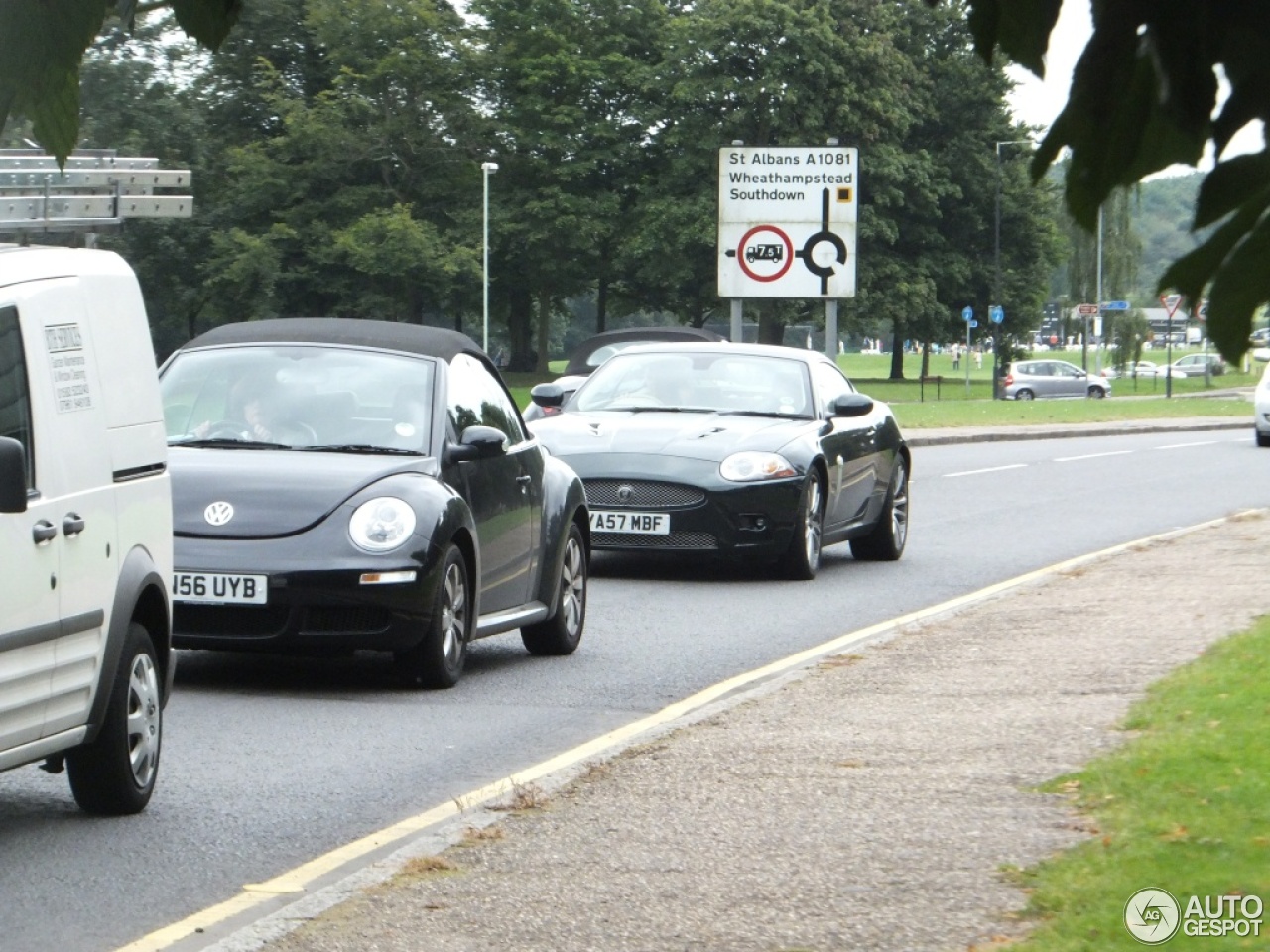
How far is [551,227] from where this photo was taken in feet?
249

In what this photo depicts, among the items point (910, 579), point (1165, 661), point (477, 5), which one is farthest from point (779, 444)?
point (477, 5)

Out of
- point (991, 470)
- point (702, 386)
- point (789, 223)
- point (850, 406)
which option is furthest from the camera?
point (789, 223)

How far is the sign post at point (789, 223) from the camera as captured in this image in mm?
33125

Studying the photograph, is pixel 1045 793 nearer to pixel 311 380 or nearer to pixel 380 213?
pixel 311 380

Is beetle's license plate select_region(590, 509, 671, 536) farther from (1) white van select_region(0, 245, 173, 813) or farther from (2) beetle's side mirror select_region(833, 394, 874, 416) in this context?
(1) white van select_region(0, 245, 173, 813)

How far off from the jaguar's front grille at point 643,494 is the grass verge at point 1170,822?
5743mm

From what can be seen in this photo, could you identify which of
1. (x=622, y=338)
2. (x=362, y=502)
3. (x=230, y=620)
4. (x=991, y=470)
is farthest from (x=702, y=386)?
(x=991, y=470)

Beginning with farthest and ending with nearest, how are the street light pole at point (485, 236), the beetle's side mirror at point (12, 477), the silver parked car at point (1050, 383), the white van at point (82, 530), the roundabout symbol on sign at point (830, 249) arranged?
the silver parked car at point (1050, 383)
the street light pole at point (485, 236)
the roundabout symbol on sign at point (830, 249)
the white van at point (82, 530)
the beetle's side mirror at point (12, 477)

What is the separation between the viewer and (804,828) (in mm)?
6125

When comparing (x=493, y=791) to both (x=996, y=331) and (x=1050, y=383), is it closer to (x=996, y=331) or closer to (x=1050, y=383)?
(x=1050, y=383)

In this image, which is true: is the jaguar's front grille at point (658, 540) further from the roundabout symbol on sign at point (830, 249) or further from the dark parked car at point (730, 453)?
the roundabout symbol on sign at point (830, 249)

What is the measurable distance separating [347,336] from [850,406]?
559 cm

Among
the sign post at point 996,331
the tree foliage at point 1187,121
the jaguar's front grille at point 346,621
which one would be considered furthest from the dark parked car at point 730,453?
the sign post at point 996,331

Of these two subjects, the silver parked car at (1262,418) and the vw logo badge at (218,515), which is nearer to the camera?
the vw logo badge at (218,515)
